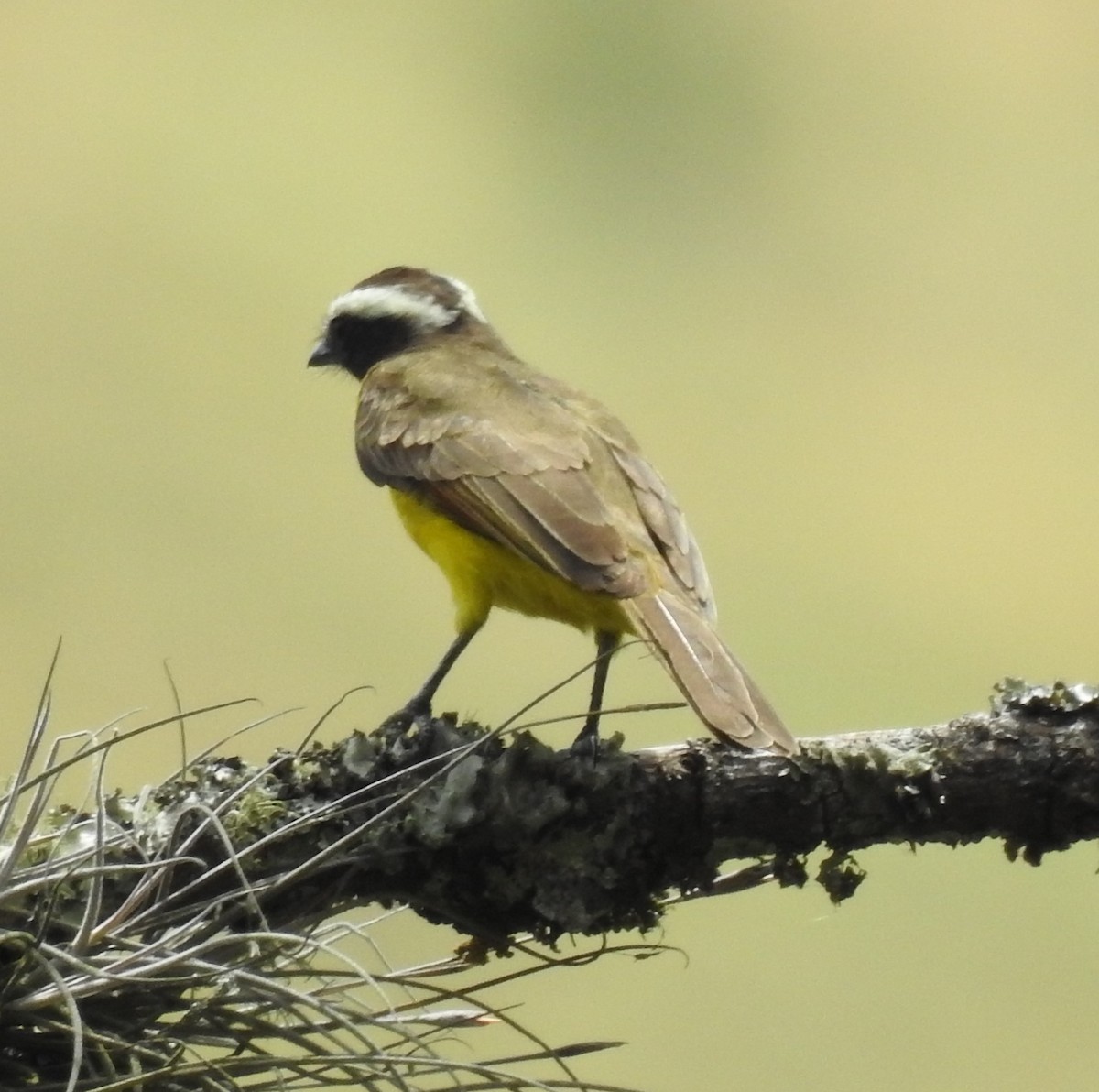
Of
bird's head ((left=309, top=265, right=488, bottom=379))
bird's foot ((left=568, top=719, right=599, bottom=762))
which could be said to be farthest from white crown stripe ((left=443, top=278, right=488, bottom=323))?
bird's foot ((left=568, top=719, right=599, bottom=762))

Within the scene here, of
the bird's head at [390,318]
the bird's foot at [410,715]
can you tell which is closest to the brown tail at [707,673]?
the bird's foot at [410,715]

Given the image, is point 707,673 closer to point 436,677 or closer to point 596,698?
point 596,698

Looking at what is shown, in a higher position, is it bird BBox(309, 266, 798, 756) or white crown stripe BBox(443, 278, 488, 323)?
white crown stripe BBox(443, 278, 488, 323)

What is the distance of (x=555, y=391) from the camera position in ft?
7.97

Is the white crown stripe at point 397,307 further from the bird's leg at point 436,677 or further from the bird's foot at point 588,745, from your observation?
the bird's foot at point 588,745

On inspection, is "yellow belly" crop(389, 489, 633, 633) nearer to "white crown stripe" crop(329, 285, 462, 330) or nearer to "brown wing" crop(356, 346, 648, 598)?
"brown wing" crop(356, 346, 648, 598)

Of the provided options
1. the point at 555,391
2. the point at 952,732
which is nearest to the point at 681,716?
the point at 555,391

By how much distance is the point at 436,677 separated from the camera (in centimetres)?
222

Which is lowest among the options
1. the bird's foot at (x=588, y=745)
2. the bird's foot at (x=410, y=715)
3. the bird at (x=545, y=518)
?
the bird's foot at (x=410, y=715)

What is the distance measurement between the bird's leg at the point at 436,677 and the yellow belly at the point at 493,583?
27 mm

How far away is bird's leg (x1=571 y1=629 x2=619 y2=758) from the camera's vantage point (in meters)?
1.58

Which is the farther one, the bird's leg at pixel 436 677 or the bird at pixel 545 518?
the bird's leg at pixel 436 677

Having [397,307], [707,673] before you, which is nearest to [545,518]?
[707,673]

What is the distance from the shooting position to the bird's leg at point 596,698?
158cm
